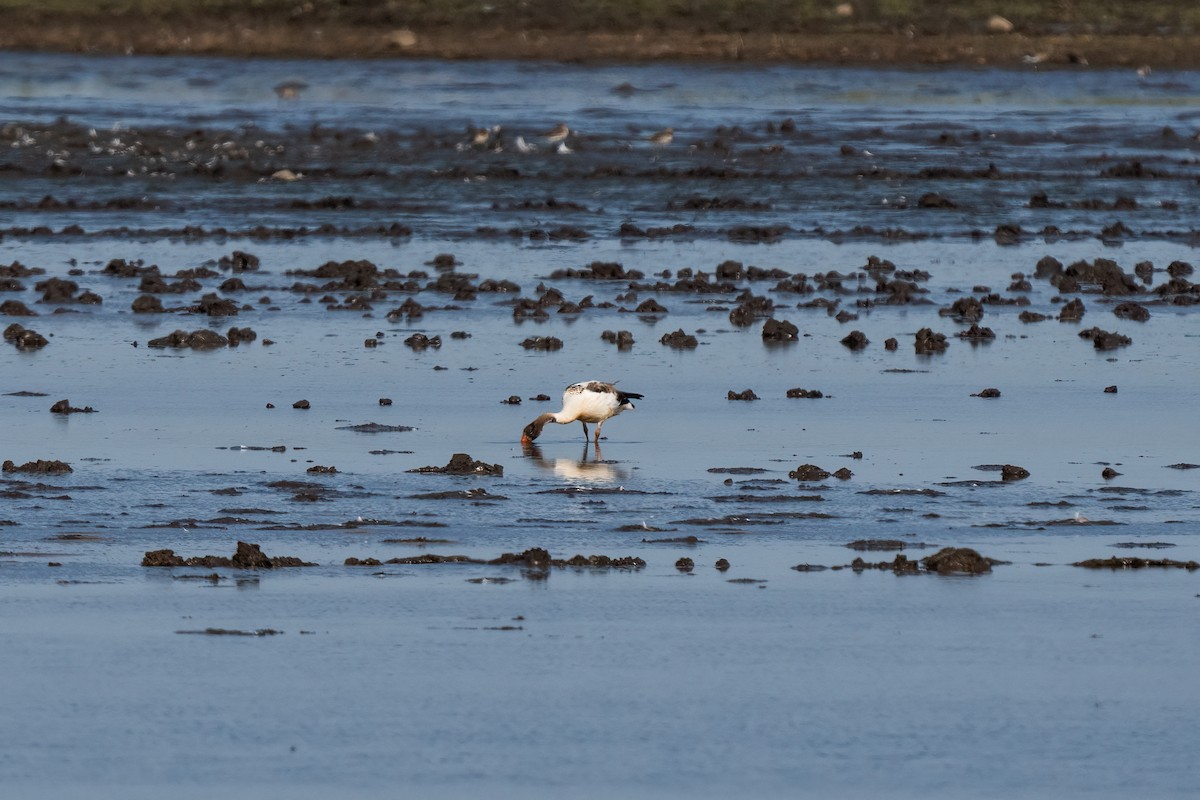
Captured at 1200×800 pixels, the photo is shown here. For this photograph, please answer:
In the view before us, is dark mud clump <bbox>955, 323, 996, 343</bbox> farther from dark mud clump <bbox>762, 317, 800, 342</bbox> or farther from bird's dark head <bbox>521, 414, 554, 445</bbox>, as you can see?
bird's dark head <bbox>521, 414, 554, 445</bbox>

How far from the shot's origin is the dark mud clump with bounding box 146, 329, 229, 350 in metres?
19.6

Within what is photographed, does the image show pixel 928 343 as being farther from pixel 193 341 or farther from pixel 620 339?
pixel 193 341

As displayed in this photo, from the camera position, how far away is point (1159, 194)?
111 feet

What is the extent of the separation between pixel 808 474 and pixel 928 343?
232 inches

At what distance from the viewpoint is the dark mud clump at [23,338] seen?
64.2 ft

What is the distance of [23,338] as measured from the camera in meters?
19.7

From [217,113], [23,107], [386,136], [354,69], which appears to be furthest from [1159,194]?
[354,69]

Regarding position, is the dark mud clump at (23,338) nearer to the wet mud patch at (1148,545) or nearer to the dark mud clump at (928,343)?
the dark mud clump at (928,343)

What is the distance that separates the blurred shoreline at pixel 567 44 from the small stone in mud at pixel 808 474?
1847 inches

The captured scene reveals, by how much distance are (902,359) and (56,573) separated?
9.31m

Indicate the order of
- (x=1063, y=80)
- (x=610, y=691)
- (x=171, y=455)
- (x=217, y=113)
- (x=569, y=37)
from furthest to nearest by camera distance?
1. (x=569, y=37)
2. (x=1063, y=80)
3. (x=217, y=113)
4. (x=171, y=455)
5. (x=610, y=691)

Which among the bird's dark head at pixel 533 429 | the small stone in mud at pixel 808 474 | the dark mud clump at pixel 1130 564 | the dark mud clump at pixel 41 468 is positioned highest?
the bird's dark head at pixel 533 429

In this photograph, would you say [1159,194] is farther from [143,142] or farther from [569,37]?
[569,37]

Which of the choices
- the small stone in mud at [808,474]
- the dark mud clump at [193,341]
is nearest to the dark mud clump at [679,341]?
the dark mud clump at [193,341]
